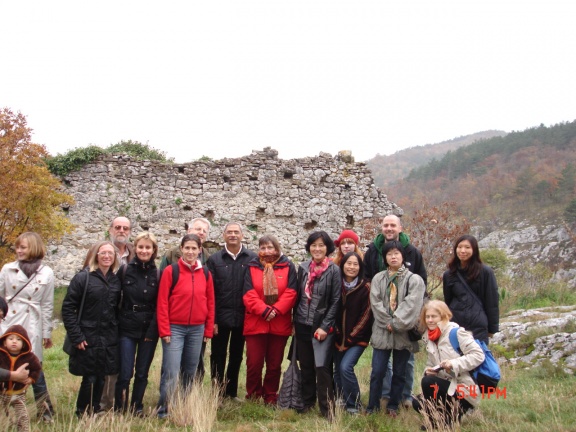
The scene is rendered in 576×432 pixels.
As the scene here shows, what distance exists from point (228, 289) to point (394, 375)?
2020mm

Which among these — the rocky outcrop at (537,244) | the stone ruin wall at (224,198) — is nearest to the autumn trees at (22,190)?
the stone ruin wall at (224,198)

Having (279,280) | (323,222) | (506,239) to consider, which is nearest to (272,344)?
(279,280)

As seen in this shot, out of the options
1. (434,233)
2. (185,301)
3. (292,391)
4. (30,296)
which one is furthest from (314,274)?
(434,233)

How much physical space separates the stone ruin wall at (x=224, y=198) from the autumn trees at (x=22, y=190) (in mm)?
936

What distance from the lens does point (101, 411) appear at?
14.9 ft

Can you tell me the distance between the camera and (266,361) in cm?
524

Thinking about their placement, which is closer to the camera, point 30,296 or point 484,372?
point 484,372

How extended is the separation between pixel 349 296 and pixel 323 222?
6.96 m

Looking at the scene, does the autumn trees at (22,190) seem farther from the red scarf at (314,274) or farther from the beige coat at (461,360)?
the beige coat at (461,360)

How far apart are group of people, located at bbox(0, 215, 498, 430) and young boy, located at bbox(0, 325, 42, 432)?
34 centimetres

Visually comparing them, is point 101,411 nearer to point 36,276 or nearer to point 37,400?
point 37,400

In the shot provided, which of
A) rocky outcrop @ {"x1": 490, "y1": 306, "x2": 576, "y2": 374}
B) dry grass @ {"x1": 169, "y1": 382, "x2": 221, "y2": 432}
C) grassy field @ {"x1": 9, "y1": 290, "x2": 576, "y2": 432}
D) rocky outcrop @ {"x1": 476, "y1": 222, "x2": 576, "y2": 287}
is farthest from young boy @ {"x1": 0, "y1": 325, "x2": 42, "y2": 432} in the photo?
rocky outcrop @ {"x1": 476, "y1": 222, "x2": 576, "y2": 287}

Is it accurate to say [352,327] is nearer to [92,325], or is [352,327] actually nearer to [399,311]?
[399,311]

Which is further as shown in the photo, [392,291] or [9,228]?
[9,228]
